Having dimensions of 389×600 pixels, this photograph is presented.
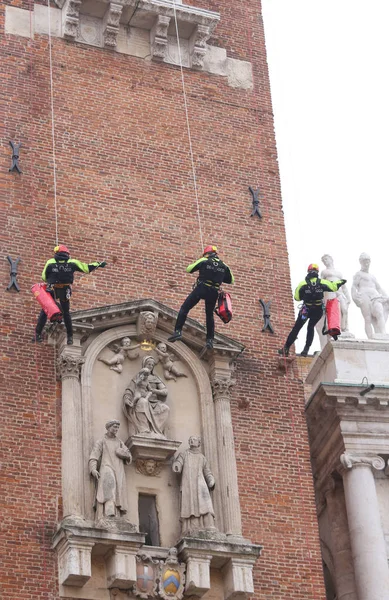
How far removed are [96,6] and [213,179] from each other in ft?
13.6

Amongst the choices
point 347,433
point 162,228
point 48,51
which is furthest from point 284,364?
point 48,51

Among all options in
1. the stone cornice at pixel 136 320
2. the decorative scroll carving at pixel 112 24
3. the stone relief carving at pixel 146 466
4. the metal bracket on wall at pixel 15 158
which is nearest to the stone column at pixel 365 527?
the stone cornice at pixel 136 320

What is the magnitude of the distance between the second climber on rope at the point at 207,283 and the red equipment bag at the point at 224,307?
88 millimetres

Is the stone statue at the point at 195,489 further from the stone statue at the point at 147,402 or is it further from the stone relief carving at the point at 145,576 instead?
the stone relief carving at the point at 145,576

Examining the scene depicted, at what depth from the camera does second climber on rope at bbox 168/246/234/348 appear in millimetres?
22812

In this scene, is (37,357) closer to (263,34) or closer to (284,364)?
(284,364)

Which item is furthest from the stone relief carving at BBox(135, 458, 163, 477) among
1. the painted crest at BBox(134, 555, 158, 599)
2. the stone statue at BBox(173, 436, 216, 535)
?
the painted crest at BBox(134, 555, 158, 599)

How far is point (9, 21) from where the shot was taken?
26.1 m

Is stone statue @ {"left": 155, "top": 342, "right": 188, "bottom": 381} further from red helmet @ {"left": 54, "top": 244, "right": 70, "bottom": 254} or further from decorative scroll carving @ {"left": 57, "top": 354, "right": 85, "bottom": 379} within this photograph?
red helmet @ {"left": 54, "top": 244, "right": 70, "bottom": 254}

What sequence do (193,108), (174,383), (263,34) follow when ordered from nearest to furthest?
(174,383), (193,108), (263,34)

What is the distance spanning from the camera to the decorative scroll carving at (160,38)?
26922 millimetres

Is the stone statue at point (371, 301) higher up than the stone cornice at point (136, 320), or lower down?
higher up

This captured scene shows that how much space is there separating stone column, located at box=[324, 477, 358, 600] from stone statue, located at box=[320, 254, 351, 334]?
3.13 metres

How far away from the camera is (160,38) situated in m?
27.0
